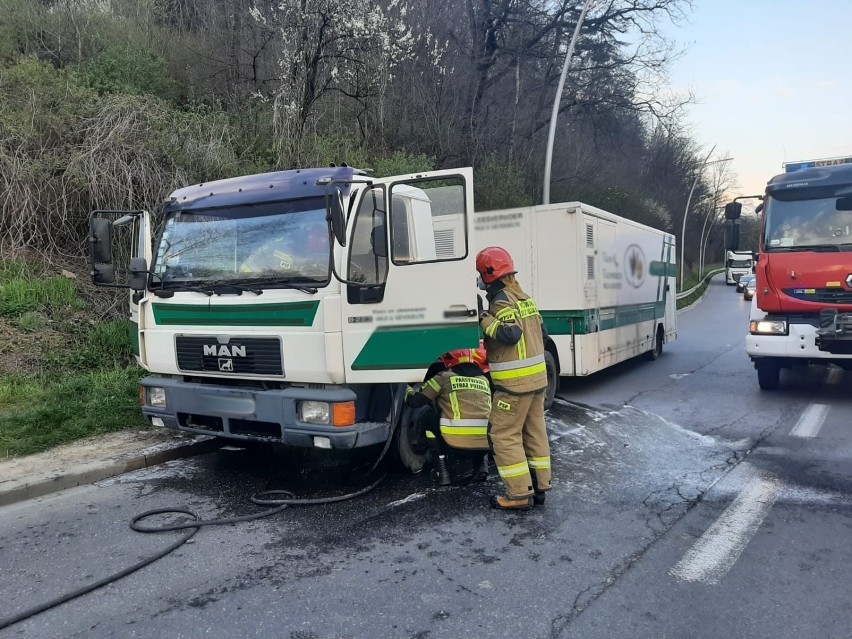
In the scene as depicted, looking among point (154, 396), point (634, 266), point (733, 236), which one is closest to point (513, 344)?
point (154, 396)

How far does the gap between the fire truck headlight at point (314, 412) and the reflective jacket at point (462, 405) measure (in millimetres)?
719

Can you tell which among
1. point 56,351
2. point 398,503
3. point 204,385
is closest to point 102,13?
point 56,351

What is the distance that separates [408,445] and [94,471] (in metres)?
2.57

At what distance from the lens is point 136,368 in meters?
8.07

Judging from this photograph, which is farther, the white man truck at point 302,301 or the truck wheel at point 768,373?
the truck wheel at point 768,373

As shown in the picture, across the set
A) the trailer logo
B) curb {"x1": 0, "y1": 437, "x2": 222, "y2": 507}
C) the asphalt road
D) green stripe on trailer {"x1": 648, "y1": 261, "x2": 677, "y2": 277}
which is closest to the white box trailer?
the trailer logo


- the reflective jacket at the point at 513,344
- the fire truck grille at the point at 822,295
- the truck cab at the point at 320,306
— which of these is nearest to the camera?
the reflective jacket at the point at 513,344

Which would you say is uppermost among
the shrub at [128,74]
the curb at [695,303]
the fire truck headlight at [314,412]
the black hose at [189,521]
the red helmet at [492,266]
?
the shrub at [128,74]

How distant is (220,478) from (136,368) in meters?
3.19

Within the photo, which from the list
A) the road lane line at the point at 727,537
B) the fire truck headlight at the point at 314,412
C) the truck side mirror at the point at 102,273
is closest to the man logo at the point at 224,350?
the fire truck headlight at the point at 314,412

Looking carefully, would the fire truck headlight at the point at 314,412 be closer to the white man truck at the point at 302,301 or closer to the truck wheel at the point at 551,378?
the white man truck at the point at 302,301

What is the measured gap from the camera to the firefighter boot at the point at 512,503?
15.3ft

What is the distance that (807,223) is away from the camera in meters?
8.60

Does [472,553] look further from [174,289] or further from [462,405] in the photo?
[174,289]
